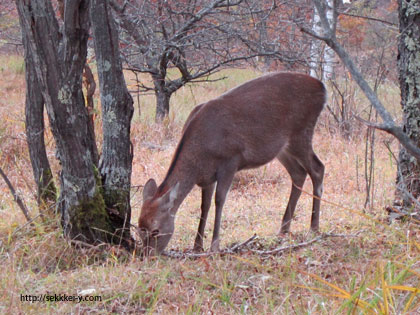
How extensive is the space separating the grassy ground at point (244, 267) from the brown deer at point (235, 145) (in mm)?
394

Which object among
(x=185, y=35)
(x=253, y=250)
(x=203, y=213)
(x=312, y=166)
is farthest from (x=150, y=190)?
(x=185, y=35)

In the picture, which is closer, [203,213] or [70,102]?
[70,102]

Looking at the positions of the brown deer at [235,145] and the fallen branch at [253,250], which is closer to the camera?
the fallen branch at [253,250]

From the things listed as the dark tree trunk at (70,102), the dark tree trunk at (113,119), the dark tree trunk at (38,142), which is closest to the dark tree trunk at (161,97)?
the dark tree trunk at (38,142)

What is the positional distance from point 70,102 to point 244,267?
67.7 inches

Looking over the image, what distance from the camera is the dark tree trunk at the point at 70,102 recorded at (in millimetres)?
4094

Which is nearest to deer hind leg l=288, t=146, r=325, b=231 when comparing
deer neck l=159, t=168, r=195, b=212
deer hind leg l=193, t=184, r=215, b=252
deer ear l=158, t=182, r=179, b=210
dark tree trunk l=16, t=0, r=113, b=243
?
deer hind leg l=193, t=184, r=215, b=252

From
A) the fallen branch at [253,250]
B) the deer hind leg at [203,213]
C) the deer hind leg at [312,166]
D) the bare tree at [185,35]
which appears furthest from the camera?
the bare tree at [185,35]

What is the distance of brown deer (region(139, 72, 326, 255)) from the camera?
16.1 feet

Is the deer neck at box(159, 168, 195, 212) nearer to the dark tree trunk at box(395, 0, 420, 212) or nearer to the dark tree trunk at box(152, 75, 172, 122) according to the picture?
the dark tree trunk at box(395, 0, 420, 212)

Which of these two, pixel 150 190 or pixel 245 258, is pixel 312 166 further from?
pixel 245 258

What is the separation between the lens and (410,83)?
4.79 meters

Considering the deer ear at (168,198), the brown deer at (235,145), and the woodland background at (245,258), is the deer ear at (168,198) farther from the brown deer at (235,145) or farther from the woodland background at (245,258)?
the woodland background at (245,258)

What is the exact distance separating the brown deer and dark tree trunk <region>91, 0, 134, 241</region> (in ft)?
1.02
